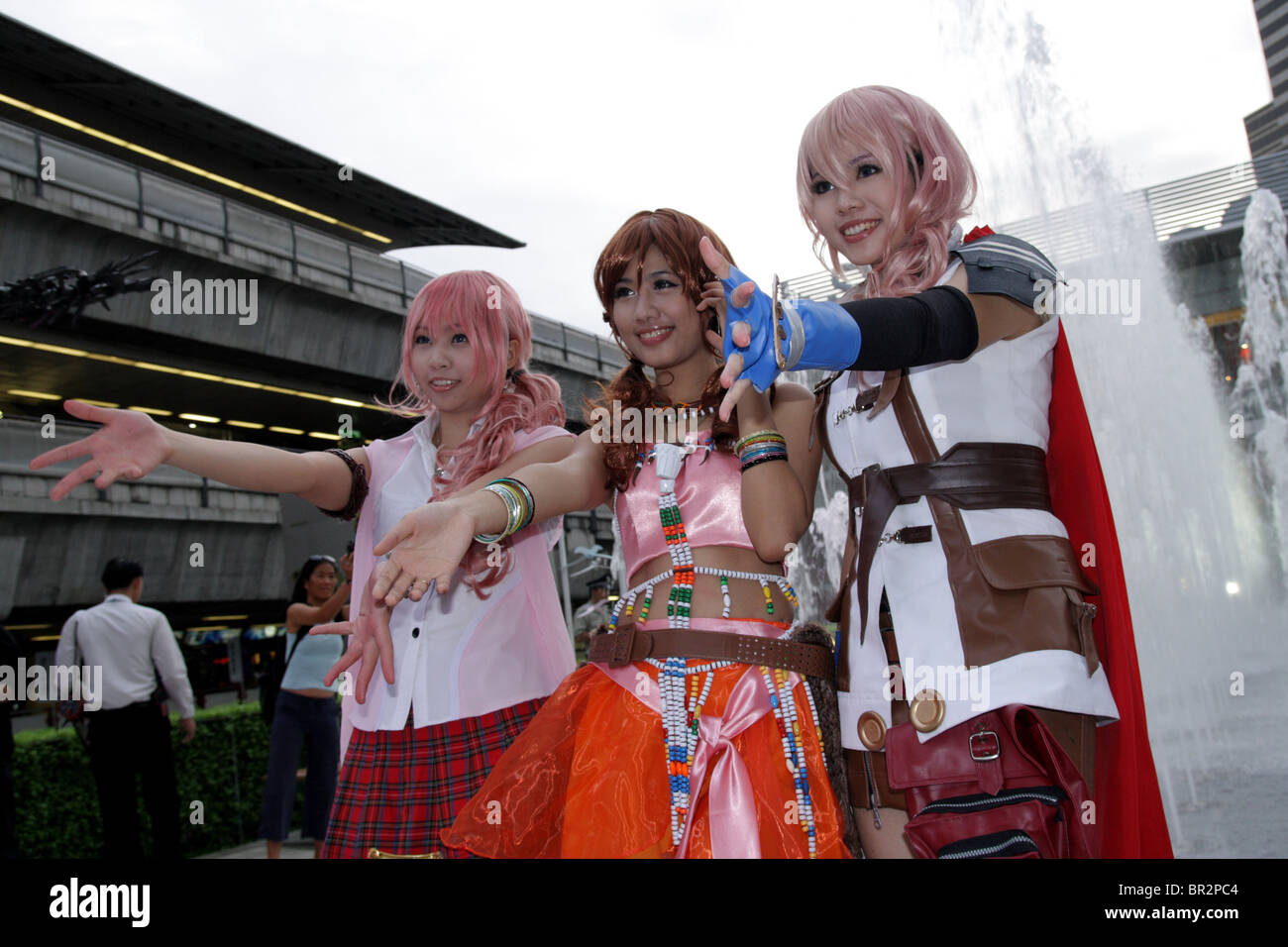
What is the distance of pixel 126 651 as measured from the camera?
5820 millimetres

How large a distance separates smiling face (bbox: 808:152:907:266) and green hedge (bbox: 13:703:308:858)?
7.21 meters

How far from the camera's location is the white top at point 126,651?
5758 mm

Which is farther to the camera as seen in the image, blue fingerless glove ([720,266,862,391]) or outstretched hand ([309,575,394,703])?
outstretched hand ([309,575,394,703])

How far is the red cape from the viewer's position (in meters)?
1.58

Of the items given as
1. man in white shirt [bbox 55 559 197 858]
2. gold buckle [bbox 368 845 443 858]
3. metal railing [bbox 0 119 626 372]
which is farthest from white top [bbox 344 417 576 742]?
metal railing [bbox 0 119 626 372]

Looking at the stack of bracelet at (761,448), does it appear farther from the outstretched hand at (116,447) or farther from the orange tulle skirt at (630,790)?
the outstretched hand at (116,447)

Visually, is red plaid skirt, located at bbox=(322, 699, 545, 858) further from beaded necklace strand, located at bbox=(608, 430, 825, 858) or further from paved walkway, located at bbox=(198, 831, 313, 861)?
paved walkway, located at bbox=(198, 831, 313, 861)

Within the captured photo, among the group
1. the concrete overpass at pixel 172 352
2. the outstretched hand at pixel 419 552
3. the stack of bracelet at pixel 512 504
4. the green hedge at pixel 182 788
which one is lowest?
the green hedge at pixel 182 788

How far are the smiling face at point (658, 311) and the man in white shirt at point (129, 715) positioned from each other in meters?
4.69

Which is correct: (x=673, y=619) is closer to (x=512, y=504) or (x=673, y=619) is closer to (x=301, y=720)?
(x=512, y=504)

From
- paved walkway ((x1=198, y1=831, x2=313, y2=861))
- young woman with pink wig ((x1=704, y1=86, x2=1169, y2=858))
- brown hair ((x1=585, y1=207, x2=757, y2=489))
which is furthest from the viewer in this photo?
paved walkway ((x1=198, y1=831, x2=313, y2=861))

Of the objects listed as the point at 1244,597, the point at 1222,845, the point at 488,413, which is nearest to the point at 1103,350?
the point at 1244,597

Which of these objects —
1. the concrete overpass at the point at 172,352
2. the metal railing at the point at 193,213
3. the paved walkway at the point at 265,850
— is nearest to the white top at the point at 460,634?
the paved walkway at the point at 265,850

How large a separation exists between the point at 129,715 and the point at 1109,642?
5.89 m
